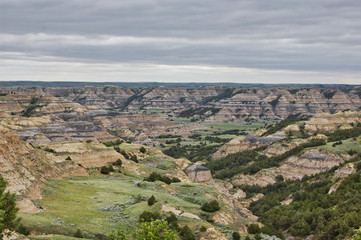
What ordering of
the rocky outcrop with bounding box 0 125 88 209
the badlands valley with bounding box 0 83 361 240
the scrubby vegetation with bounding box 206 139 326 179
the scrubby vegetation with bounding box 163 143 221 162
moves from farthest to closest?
the scrubby vegetation with bounding box 163 143 221 162 < the scrubby vegetation with bounding box 206 139 326 179 < the rocky outcrop with bounding box 0 125 88 209 < the badlands valley with bounding box 0 83 361 240

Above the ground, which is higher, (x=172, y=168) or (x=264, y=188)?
(x=172, y=168)

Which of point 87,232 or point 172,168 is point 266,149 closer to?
point 172,168

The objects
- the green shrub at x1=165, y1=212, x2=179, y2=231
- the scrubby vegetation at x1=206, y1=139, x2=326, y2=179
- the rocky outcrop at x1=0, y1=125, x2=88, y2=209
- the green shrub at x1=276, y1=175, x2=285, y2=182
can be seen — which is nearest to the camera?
the green shrub at x1=165, y1=212, x2=179, y2=231

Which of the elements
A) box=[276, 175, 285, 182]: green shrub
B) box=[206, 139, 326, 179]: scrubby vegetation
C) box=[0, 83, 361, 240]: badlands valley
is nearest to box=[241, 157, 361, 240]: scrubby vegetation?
box=[0, 83, 361, 240]: badlands valley

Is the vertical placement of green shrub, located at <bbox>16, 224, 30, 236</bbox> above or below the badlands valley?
above

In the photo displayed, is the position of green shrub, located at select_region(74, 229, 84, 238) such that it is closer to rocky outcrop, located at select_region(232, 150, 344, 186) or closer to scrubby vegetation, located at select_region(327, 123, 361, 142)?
rocky outcrop, located at select_region(232, 150, 344, 186)

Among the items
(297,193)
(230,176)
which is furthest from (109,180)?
(230,176)

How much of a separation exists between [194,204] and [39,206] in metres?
19.7

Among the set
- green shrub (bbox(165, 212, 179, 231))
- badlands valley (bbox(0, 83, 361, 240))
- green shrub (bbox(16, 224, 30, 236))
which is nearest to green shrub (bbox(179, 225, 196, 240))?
badlands valley (bbox(0, 83, 361, 240))

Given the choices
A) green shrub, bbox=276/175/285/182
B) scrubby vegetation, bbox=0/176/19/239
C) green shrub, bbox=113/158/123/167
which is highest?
scrubby vegetation, bbox=0/176/19/239

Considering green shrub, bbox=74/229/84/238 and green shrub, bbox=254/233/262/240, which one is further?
green shrub, bbox=254/233/262/240

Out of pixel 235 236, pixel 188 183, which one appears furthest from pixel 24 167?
pixel 188 183

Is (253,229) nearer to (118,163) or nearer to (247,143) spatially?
(118,163)

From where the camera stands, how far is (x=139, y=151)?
9481cm
